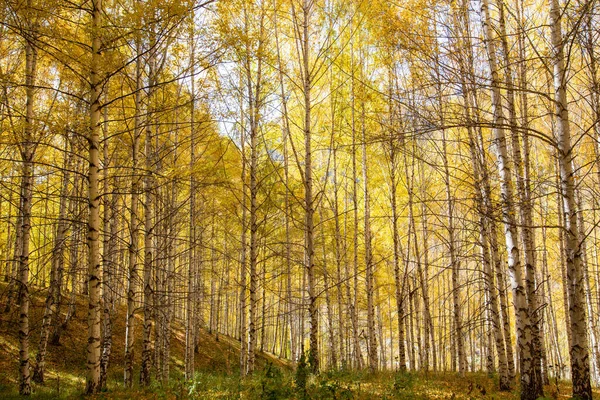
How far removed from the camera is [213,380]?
8648mm

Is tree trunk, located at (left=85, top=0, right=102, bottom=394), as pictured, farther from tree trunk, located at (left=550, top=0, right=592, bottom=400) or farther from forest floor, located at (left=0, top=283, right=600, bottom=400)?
tree trunk, located at (left=550, top=0, right=592, bottom=400)

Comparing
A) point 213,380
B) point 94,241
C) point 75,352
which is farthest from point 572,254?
point 75,352

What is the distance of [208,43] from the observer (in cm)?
625

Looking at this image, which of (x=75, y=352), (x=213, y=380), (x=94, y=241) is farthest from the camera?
(x=75, y=352)

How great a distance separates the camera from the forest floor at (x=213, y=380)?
17.4ft

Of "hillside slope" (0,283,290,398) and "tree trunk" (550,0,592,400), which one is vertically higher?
"tree trunk" (550,0,592,400)

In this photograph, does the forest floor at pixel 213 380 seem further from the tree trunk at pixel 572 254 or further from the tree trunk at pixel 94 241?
the tree trunk at pixel 572 254

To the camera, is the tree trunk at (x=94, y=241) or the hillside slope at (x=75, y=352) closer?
the tree trunk at (x=94, y=241)

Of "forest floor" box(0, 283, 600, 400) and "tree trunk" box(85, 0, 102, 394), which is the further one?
"forest floor" box(0, 283, 600, 400)

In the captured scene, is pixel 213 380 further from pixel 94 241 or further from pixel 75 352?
pixel 75 352

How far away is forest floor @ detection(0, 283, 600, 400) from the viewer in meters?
5.29

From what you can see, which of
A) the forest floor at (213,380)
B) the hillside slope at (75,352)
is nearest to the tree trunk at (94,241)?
the forest floor at (213,380)

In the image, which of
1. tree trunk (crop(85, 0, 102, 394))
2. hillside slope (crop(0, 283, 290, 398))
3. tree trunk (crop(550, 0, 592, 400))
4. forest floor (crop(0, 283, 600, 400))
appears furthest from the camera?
hillside slope (crop(0, 283, 290, 398))

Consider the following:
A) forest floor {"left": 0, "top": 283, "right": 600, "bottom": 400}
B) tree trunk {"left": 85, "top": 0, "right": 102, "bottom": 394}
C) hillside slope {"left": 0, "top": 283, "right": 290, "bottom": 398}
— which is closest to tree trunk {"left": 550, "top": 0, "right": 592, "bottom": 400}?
forest floor {"left": 0, "top": 283, "right": 600, "bottom": 400}
